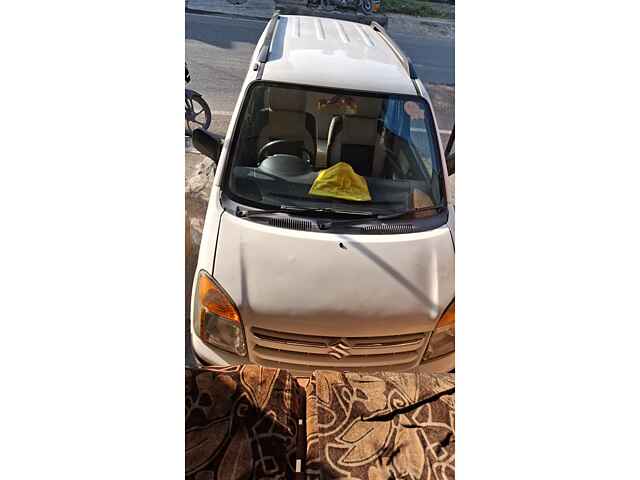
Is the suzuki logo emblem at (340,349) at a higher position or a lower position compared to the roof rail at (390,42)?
lower

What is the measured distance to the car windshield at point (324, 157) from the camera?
2312 millimetres

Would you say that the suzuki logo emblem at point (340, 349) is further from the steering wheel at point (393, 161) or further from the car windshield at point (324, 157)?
the steering wheel at point (393, 161)

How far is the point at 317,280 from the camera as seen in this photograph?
2.24m

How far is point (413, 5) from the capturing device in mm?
2449

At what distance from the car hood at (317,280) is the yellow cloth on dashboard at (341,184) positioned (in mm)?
162

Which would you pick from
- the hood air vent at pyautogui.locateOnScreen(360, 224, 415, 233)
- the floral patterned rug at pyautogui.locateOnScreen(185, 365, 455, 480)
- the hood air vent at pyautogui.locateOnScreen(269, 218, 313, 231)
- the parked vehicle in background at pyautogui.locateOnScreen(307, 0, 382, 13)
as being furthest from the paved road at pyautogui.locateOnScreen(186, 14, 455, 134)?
the floral patterned rug at pyautogui.locateOnScreen(185, 365, 455, 480)

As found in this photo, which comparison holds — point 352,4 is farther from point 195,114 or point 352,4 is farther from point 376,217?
point 376,217

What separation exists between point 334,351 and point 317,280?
0.91 ft

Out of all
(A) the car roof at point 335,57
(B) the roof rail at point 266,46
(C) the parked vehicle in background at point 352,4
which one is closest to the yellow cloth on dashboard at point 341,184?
(A) the car roof at point 335,57
